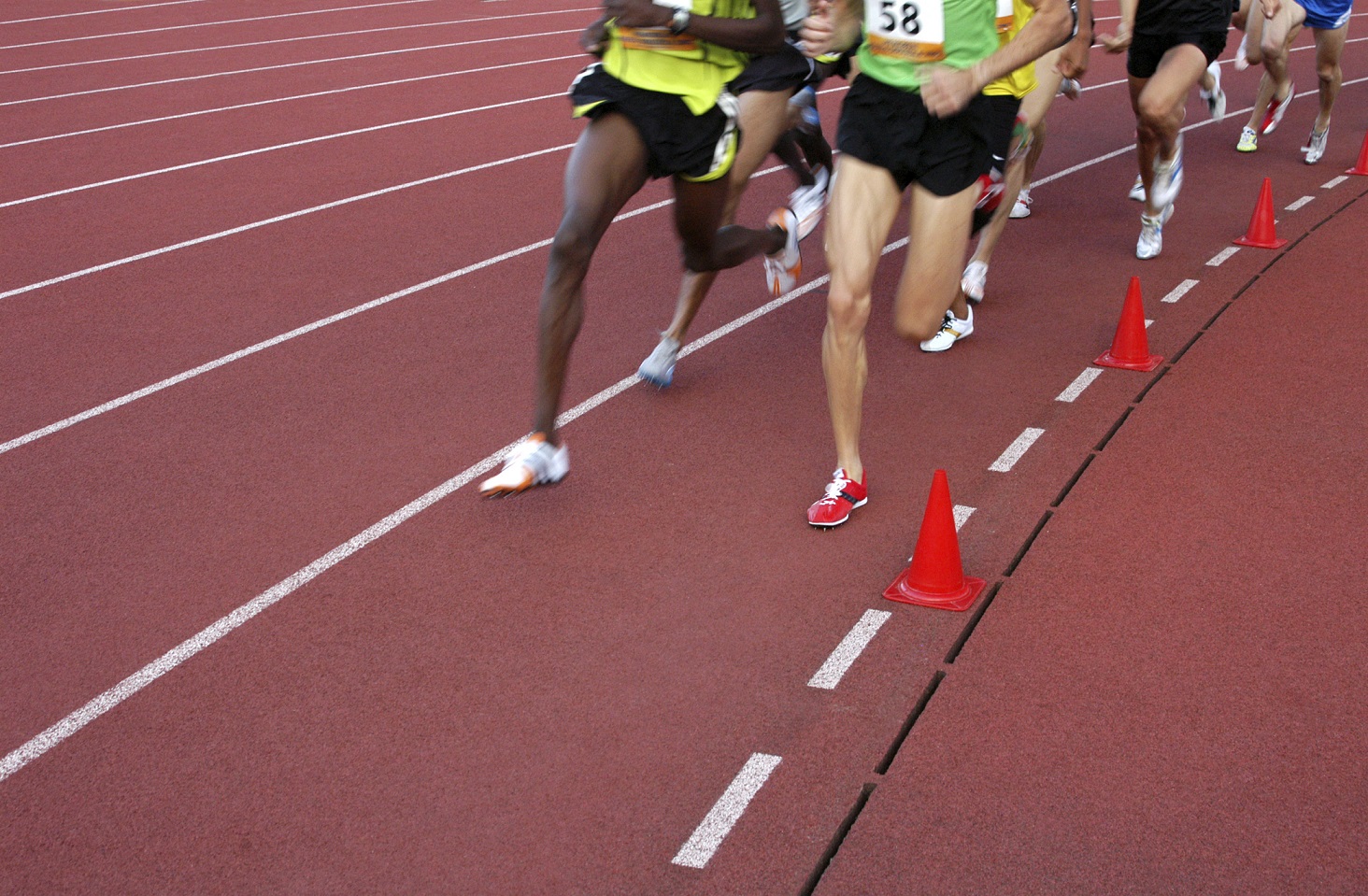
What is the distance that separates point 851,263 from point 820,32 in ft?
2.77

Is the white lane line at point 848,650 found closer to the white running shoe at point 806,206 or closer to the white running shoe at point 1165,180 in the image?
the white running shoe at point 806,206

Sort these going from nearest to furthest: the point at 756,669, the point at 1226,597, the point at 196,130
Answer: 1. the point at 756,669
2. the point at 1226,597
3. the point at 196,130

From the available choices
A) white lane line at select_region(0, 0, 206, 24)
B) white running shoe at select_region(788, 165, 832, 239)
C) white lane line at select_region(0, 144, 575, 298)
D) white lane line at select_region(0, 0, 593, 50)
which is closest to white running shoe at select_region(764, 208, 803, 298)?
white running shoe at select_region(788, 165, 832, 239)

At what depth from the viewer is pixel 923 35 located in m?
4.12

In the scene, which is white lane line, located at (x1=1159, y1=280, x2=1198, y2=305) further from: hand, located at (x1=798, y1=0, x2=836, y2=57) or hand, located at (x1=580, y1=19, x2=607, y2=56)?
hand, located at (x1=580, y1=19, x2=607, y2=56)

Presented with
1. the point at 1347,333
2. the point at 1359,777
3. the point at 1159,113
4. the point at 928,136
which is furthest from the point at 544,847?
the point at 1159,113

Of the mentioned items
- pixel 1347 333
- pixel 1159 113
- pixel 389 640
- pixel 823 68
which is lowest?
pixel 1347 333

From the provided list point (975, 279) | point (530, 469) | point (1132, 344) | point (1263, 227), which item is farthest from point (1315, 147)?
point (530, 469)

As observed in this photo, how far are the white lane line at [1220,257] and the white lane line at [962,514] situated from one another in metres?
3.65

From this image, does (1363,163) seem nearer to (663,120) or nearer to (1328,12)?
(1328,12)

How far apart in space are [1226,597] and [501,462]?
261cm

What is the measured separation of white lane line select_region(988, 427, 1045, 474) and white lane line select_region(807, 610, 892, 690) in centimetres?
121

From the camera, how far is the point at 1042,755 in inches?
124

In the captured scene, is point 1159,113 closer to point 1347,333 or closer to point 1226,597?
point 1347,333
